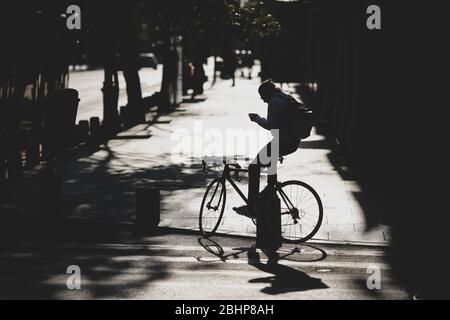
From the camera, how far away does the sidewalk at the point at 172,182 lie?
11.6m

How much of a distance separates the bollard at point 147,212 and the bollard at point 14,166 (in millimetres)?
4297

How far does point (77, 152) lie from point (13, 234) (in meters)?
8.65

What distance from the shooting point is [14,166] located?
1519cm

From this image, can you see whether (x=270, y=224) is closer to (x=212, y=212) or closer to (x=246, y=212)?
(x=246, y=212)

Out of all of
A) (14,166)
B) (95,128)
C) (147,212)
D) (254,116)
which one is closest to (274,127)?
(254,116)

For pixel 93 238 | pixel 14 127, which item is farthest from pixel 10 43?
pixel 93 238

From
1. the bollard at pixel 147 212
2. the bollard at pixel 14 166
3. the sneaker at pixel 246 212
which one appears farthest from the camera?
the bollard at pixel 14 166

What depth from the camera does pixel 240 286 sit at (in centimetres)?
823

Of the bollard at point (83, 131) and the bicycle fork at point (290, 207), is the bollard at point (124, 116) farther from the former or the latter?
the bicycle fork at point (290, 207)

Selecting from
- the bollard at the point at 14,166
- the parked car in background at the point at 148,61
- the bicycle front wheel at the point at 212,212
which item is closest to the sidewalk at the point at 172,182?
the bicycle front wheel at the point at 212,212

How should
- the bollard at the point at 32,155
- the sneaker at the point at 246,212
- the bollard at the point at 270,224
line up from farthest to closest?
the bollard at the point at 32,155 → the sneaker at the point at 246,212 → the bollard at the point at 270,224

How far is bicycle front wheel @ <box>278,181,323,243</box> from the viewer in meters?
10.3

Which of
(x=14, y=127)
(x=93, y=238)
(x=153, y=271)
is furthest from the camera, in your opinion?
(x=14, y=127)
